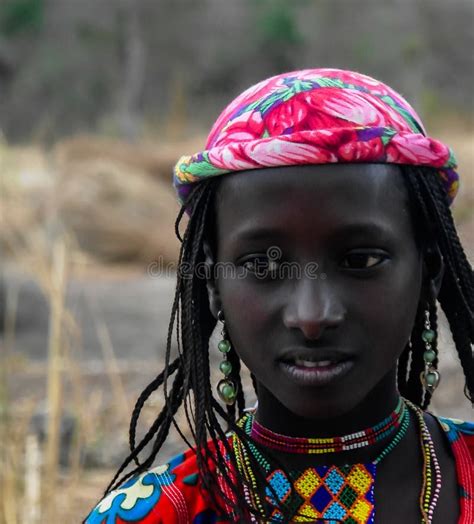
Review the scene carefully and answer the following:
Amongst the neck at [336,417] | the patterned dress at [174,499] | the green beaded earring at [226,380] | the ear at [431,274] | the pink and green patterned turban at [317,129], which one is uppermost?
the pink and green patterned turban at [317,129]

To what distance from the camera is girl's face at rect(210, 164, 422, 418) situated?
1354mm

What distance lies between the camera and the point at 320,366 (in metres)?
1.36

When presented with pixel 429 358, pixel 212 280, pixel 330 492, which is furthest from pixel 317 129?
pixel 330 492

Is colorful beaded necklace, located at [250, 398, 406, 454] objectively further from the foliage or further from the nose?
the foliage

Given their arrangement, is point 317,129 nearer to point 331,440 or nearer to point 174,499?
point 331,440

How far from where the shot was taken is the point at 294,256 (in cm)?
138

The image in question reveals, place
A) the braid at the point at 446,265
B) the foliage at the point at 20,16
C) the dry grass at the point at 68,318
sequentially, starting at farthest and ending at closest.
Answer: the foliage at the point at 20,16 < the dry grass at the point at 68,318 < the braid at the point at 446,265

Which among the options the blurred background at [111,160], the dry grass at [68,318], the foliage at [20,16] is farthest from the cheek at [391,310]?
the foliage at [20,16]

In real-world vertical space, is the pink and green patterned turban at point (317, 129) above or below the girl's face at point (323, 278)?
above

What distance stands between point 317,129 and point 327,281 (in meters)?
0.24

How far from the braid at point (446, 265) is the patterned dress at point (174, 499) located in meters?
0.16

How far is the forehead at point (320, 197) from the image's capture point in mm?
1358

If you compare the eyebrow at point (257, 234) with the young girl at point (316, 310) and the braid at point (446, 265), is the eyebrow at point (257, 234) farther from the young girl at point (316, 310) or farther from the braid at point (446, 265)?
the braid at point (446, 265)

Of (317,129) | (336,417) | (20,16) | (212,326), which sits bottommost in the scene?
(336,417)
